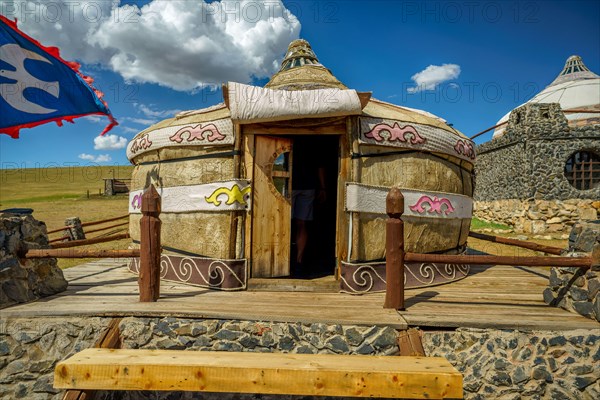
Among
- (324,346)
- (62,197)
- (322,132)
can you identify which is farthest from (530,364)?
(62,197)

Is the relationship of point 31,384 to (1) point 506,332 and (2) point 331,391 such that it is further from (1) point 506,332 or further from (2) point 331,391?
(1) point 506,332

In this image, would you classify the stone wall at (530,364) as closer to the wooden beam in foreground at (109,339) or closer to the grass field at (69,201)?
the wooden beam in foreground at (109,339)

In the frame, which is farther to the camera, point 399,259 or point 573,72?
point 573,72

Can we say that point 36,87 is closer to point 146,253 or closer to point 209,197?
point 209,197

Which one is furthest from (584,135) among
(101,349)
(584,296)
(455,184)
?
(101,349)

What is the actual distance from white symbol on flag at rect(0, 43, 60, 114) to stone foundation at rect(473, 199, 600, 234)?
1704 centimetres

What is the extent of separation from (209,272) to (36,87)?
3.26 m

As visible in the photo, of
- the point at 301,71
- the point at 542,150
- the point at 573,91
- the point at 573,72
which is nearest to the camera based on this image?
the point at 301,71

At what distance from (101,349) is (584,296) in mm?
4298

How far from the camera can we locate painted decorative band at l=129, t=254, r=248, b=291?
3863 mm

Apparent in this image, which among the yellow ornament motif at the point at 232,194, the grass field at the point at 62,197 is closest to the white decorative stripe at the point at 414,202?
the yellow ornament motif at the point at 232,194

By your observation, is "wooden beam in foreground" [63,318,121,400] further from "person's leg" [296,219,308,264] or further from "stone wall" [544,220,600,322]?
"stone wall" [544,220,600,322]

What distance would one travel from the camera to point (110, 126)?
4.75 metres

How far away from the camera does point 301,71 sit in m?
5.48
